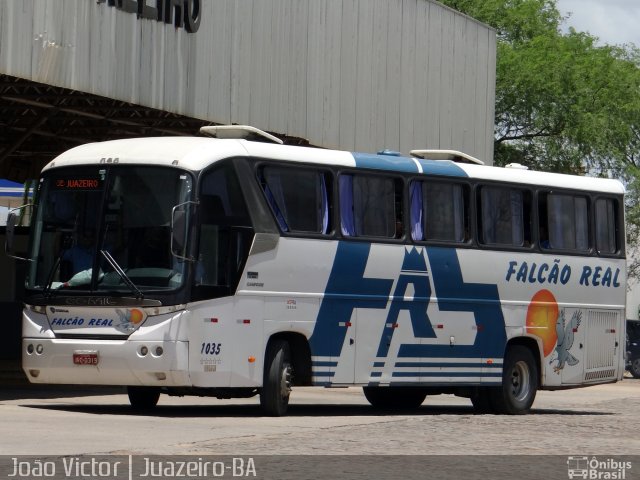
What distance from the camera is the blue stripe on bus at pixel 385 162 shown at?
779 inches

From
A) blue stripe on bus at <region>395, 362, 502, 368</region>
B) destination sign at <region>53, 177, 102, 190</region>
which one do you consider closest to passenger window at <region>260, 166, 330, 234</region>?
destination sign at <region>53, 177, 102, 190</region>

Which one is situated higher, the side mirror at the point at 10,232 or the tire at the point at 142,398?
the side mirror at the point at 10,232

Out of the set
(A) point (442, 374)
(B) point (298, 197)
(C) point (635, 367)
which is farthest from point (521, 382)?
(C) point (635, 367)

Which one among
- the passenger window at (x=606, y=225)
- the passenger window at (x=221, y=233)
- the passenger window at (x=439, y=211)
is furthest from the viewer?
the passenger window at (x=606, y=225)

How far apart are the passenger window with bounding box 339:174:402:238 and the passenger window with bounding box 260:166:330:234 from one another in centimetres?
33

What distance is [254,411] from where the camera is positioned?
2006 cm

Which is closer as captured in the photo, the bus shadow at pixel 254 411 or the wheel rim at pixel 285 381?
the wheel rim at pixel 285 381

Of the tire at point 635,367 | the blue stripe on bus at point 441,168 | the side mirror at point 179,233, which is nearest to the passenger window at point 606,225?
the blue stripe on bus at point 441,168

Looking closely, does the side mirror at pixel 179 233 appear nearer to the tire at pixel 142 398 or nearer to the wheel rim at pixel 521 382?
the tire at pixel 142 398

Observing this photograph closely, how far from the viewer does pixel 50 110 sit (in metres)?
25.3

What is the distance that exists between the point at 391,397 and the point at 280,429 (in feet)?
20.9

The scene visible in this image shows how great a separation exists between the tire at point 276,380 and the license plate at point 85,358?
7.00 feet

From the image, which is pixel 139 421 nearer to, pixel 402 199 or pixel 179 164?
pixel 179 164

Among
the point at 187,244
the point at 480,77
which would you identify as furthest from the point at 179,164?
the point at 480,77
